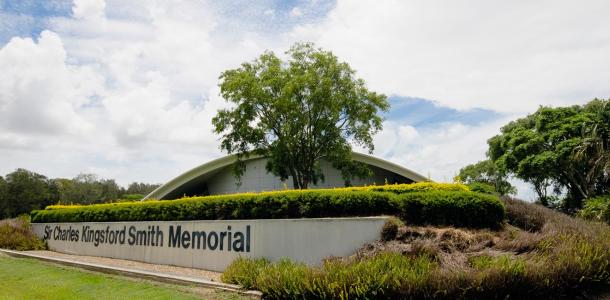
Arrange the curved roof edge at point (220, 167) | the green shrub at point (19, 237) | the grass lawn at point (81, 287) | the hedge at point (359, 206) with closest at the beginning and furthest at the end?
the grass lawn at point (81, 287) < the hedge at point (359, 206) < the green shrub at point (19, 237) < the curved roof edge at point (220, 167)

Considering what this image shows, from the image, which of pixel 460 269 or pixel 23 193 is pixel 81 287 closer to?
pixel 460 269

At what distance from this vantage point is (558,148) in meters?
30.1

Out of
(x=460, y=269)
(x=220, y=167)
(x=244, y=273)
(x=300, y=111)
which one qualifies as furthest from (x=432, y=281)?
(x=220, y=167)

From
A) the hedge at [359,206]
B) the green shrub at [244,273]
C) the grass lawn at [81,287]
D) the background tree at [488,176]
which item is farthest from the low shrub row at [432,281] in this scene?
the background tree at [488,176]

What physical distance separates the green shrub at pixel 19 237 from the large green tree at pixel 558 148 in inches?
1144

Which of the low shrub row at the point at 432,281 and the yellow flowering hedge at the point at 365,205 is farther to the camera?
the yellow flowering hedge at the point at 365,205

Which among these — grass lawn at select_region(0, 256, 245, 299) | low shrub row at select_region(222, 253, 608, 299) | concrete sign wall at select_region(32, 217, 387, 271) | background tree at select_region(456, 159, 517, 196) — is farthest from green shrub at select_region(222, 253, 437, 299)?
background tree at select_region(456, 159, 517, 196)

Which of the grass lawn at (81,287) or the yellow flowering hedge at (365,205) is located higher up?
the yellow flowering hedge at (365,205)

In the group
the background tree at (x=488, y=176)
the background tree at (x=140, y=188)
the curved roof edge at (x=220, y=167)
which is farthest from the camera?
the background tree at (x=140, y=188)

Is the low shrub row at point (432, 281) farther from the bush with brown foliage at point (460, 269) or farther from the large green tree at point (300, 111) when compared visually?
the large green tree at point (300, 111)

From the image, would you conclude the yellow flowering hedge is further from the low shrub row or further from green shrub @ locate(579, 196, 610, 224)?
green shrub @ locate(579, 196, 610, 224)

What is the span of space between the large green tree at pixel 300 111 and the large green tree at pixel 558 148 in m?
14.0

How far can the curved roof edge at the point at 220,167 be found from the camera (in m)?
26.5

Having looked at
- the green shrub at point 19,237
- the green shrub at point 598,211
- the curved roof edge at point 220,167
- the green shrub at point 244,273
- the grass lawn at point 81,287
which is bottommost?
the grass lawn at point 81,287
